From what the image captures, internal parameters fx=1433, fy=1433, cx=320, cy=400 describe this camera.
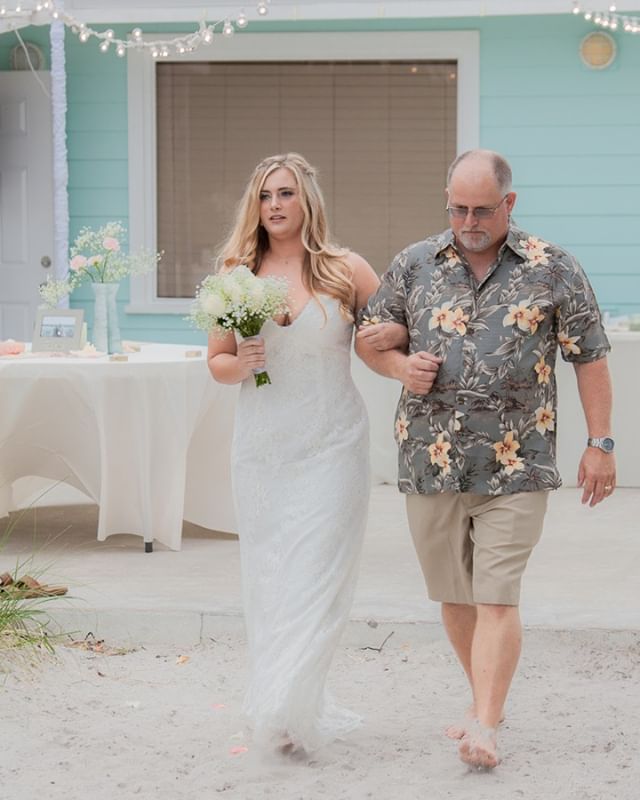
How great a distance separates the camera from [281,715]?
4020 mm

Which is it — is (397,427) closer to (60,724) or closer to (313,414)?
(313,414)

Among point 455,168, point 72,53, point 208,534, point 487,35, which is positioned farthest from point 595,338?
point 72,53

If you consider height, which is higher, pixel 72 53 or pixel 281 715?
pixel 72 53

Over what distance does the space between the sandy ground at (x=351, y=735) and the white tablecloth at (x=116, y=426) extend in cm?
135

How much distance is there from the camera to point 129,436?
6.73m

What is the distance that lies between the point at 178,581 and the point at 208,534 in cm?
131

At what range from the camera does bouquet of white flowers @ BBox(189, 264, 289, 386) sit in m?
4.02

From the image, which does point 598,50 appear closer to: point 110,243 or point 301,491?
point 110,243

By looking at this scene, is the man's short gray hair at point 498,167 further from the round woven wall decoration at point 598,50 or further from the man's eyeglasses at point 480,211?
the round woven wall decoration at point 598,50

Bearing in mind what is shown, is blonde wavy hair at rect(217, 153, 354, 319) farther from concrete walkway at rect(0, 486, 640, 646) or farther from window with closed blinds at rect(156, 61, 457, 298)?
window with closed blinds at rect(156, 61, 457, 298)

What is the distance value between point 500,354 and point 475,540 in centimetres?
54

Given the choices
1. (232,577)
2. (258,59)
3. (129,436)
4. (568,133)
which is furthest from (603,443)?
(258,59)

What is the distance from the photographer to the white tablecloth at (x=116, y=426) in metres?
6.66

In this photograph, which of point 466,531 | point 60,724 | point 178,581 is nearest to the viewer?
point 466,531
